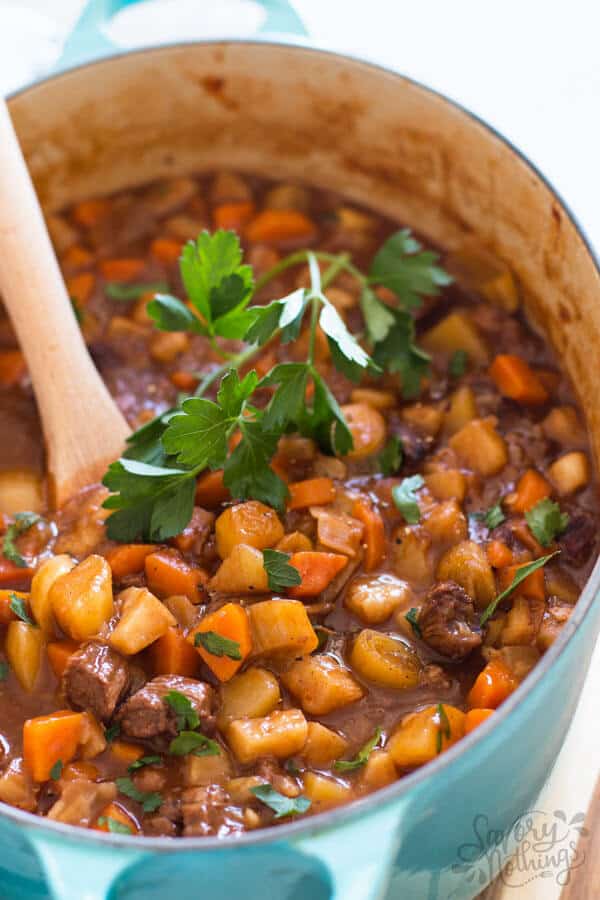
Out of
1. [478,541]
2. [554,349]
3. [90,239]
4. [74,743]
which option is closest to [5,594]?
[74,743]

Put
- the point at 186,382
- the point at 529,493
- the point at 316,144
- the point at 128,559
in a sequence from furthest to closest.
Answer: the point at 316,144 → the point at 186,382 → the point at 529,493 → the point at 128,559

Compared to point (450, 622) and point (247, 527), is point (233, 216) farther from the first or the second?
point (450, 622)

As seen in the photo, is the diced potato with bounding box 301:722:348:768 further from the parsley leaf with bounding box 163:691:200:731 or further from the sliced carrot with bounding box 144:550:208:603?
the sliced carrot with bounding box 144:550:208:603

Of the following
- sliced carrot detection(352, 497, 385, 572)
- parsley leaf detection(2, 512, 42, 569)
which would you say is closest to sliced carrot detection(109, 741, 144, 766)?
parsley leaf detection(2, 512, 42, 569)

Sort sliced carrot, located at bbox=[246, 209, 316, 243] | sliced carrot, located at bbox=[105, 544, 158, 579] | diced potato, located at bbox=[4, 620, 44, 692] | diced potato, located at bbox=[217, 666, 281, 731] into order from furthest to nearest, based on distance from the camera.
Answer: sliced carrot, located at bbox=[246, 209, 316, 243] < sliced carrot, located at bbox=[105, 544, 158, 579] < diced potato, located at bbox=[4, 620, 44, 692] < diced potato, located at bbox=[217, 666, 281, 731]

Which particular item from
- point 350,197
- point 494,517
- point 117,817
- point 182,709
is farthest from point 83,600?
point 350,197

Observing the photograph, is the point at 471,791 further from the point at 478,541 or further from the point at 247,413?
the point at 247,413
